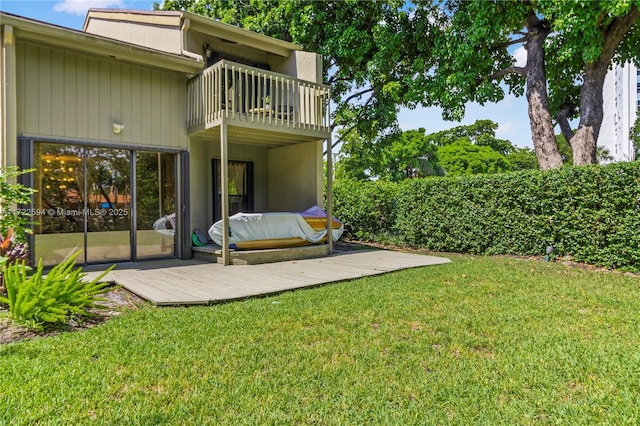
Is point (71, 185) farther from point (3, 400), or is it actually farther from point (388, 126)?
point (388, 126)

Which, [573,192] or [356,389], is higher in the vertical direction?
[573,192]

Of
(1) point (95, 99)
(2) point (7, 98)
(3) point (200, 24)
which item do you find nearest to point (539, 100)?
(3) point (200, 24)

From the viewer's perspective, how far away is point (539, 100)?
10.1m

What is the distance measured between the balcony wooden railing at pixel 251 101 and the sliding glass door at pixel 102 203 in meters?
1.33

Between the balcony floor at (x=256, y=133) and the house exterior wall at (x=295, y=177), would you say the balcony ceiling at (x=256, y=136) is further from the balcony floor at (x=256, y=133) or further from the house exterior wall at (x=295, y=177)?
the house exterior wall at (x=295, y=177)

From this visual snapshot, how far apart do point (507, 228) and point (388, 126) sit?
6739mm

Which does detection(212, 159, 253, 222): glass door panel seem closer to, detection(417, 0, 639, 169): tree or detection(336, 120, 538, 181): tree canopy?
detection(417, 0, 639, 169): tree

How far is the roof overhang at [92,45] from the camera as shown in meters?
5.82

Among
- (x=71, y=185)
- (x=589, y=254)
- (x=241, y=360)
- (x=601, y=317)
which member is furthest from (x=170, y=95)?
(x=589, y=254)

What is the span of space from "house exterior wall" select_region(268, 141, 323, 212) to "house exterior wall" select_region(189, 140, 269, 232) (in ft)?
0.82

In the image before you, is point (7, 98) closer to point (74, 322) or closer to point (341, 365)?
point (74, 322)

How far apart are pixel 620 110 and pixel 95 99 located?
5173 cm

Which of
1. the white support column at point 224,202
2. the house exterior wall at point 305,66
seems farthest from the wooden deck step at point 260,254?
the house exterior wall at point 305,66

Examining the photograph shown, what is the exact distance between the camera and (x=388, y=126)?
1398 centimetres
